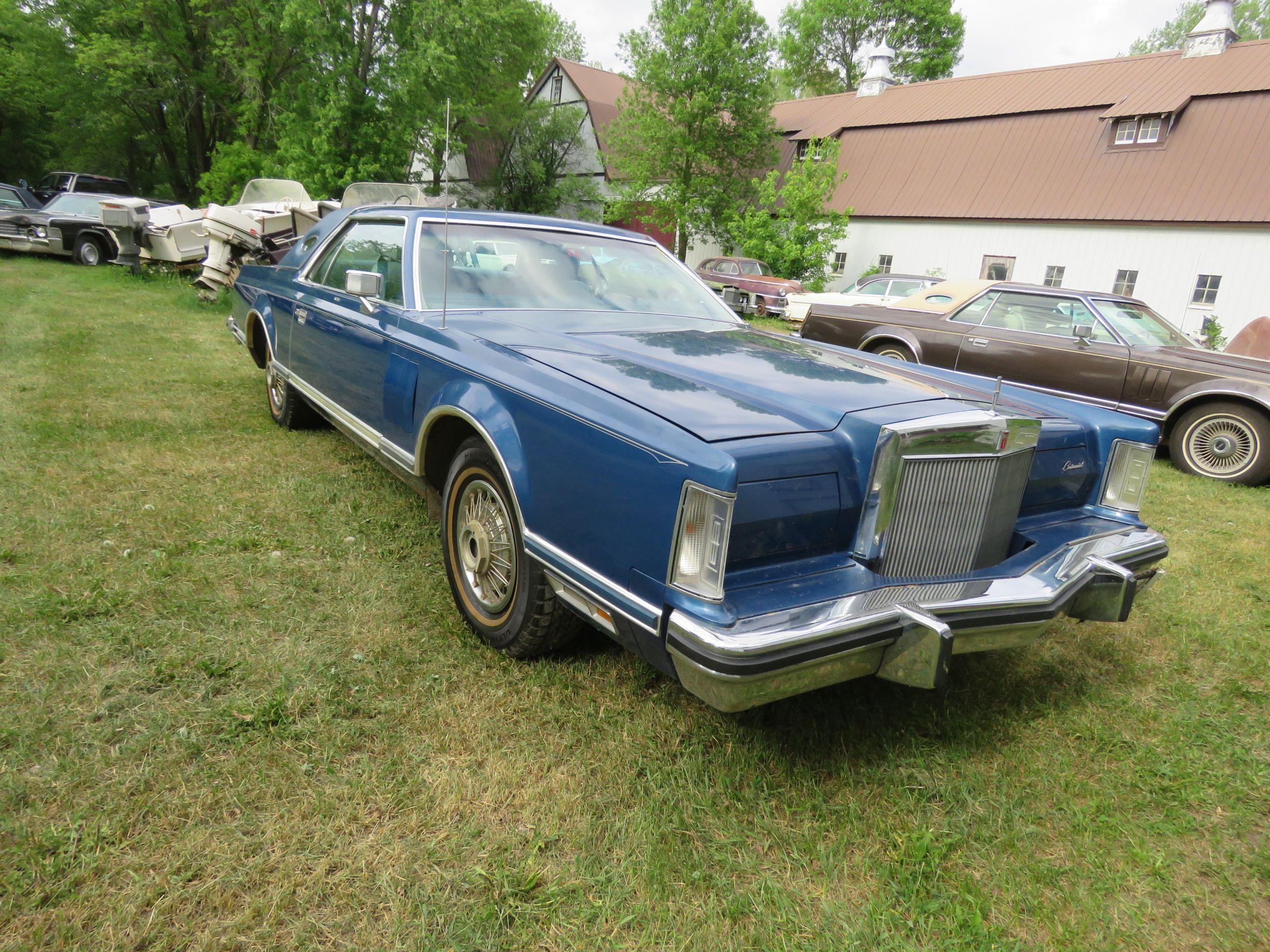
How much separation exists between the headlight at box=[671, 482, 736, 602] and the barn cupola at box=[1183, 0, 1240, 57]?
2714 cm

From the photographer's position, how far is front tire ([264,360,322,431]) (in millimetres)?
5039

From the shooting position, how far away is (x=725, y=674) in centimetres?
176

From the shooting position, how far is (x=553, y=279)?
11.6 ft

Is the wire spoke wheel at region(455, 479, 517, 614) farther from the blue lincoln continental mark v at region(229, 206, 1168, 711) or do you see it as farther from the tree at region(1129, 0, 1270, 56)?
the tree at region(1129, 0, 1270, 56)

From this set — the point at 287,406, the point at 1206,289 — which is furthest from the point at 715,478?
the point at 1206,289

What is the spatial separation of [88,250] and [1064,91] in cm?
2570

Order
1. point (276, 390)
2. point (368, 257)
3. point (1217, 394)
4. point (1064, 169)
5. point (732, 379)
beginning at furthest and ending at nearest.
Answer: point (1064, 169) < point (1217, 394) < point (276, 390) < point (368, 257) < point (732, 379)

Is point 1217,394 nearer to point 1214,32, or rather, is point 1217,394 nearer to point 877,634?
point 877,634

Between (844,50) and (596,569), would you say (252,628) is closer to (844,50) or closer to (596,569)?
(596,569)

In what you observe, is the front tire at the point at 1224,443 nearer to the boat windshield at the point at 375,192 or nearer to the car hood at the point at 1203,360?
the car hood at the point at 1203,360

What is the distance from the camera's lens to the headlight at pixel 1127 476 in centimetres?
293

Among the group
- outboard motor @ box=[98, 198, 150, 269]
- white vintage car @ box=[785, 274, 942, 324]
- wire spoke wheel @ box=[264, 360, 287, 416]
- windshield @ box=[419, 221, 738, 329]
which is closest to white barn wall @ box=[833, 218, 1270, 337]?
white vintage car @ box=[785, 274, 942, 324]

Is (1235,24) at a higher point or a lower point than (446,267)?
higher

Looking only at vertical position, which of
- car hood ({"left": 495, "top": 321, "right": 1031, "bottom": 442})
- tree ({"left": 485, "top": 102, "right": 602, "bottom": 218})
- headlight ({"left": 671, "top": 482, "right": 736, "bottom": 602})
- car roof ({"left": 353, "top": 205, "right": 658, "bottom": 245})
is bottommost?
headlight ({"left": 671, "top": 482, "right": 736, "bottom": 602})
